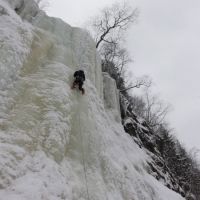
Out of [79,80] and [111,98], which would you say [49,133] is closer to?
[79,80]

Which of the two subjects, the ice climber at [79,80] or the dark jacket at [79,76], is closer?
the ice climber at [79,80]

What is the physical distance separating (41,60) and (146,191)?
6193 mm

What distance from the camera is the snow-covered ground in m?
8.05

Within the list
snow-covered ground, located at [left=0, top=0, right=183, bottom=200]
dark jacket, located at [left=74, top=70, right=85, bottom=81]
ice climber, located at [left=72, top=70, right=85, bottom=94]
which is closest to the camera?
snow-covered ground, located at [left=0, top=0, right=183, bottom=200]

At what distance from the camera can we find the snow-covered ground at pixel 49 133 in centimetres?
805

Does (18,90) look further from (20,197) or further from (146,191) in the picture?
(146,191)

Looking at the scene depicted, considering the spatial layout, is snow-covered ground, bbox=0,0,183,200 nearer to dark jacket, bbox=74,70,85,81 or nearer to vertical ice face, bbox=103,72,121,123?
dark jacket, bbox=74,70,85,81

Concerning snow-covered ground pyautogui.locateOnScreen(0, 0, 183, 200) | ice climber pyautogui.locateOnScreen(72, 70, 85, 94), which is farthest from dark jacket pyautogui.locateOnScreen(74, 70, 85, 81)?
snow-covered ground pyautogui.locateOnScreen(0, 0, 183, 200)

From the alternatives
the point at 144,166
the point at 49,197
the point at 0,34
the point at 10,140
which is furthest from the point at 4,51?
the point at 144,166

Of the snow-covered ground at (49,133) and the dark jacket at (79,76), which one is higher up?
the dark jacket at (79,76)

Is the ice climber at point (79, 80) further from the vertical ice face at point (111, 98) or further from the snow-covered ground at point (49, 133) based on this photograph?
the vertical ice face at point (111, 98)

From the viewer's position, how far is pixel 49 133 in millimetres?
9383

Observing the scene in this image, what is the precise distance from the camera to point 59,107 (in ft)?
34.0

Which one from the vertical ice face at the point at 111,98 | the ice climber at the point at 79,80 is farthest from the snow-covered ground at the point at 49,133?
the vertical ice face at the point at 111,98
